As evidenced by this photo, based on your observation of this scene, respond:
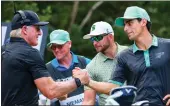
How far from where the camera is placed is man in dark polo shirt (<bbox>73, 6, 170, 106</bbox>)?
8641 mm

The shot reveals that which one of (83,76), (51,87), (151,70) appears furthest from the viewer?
(83,76)

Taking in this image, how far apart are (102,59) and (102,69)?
0.56 feet

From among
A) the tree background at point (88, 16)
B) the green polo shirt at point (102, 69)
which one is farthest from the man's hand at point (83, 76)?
the tree background at point (88, 16)

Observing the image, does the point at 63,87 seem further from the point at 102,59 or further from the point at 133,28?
the point at 102,59

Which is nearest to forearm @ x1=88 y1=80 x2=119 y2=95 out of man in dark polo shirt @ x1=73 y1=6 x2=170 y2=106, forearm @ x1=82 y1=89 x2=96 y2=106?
man in dark polo shirt @ x1=73 y1=6 x2=170 y2=106

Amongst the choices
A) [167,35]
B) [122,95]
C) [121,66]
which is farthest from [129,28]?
[167,35]

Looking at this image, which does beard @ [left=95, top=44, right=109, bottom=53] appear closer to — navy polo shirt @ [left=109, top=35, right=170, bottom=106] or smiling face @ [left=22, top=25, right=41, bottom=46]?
navy polo shirt @ [left=109, top=35, right=170, bottom=106]

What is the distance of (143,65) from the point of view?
868 centimetres

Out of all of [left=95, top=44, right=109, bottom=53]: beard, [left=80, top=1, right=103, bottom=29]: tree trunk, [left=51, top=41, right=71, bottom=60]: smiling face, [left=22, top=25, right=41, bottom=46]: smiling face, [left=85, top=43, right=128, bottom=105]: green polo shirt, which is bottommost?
[left=80, top=1, right=103, bottom=29]: tree trunk

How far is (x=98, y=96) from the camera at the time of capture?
33.3ft

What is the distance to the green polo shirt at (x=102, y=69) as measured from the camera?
9.85 m

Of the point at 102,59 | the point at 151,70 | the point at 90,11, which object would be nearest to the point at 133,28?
the point at 151,70

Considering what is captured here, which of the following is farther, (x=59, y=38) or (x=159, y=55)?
(x=59, y=38)

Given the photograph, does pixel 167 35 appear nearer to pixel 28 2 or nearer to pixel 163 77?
pixel 28 2
